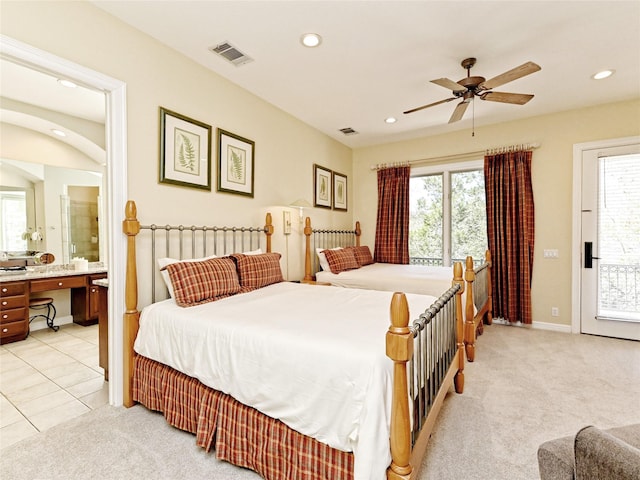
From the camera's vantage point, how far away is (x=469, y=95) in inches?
107

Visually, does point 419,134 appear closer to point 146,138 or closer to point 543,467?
point 146,138

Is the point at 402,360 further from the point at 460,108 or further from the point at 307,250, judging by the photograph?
the point at 307,250

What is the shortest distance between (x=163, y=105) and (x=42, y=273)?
2.93 m

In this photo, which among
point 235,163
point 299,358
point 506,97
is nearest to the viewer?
point 299,358

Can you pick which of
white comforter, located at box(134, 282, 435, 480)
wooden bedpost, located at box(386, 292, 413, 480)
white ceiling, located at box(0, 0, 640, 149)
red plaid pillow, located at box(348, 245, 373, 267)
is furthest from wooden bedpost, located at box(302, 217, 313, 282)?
wooden bedpost, located at box(386, 292, 413, 480)

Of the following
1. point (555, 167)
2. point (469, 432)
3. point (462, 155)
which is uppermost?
point (462, 155)

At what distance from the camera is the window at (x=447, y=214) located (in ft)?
15.0

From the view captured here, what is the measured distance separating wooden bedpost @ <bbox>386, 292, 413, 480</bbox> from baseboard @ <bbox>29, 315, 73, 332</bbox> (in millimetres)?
4886

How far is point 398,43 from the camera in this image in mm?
2492

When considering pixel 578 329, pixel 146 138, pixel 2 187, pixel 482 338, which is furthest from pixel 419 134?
pixel 2 187

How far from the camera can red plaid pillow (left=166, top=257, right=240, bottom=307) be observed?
2.18 metres

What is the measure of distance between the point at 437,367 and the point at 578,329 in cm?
326

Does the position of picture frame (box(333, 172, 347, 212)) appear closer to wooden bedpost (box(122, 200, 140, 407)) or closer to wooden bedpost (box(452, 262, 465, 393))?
wooden bedpost (box(452, 262, 465, 393))

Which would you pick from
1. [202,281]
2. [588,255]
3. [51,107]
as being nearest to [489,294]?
[588,255]
